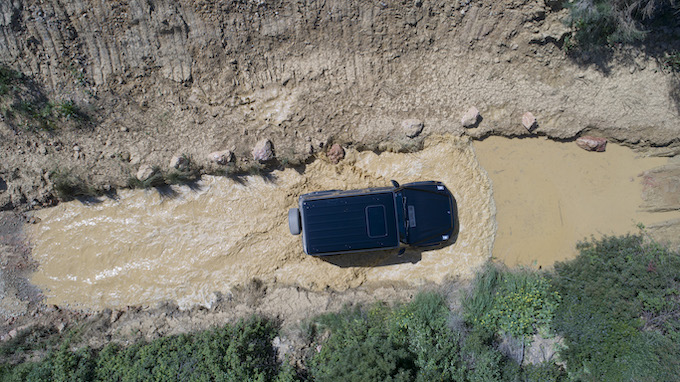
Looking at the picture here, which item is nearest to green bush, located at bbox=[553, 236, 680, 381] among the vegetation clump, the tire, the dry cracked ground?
the vegetation clump

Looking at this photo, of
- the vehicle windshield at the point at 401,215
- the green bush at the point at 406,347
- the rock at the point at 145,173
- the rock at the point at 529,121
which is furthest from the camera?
the rock at the point at 145,173

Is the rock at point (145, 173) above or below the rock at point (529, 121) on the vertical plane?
below

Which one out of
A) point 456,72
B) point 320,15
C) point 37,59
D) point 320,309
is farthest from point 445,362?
point 37,59

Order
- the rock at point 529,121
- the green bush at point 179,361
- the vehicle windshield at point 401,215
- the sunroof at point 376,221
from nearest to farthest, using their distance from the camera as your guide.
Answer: the green bush at point 179,361 → the sunroof at point 376,221 → the vehicle windshield at point 401,215 → the rock at point 529,121

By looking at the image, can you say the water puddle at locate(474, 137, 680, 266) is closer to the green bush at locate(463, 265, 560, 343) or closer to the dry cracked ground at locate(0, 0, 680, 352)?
the dry cracked ground at locate(0, 0, 680, 352)

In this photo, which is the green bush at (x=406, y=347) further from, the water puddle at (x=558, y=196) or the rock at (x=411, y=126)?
the rock at (x=411, y=126)

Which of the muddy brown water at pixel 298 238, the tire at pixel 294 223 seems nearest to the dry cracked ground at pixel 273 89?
the muddy brown water at pixel 298 238

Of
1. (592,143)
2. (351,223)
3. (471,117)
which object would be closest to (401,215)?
(351,223)
